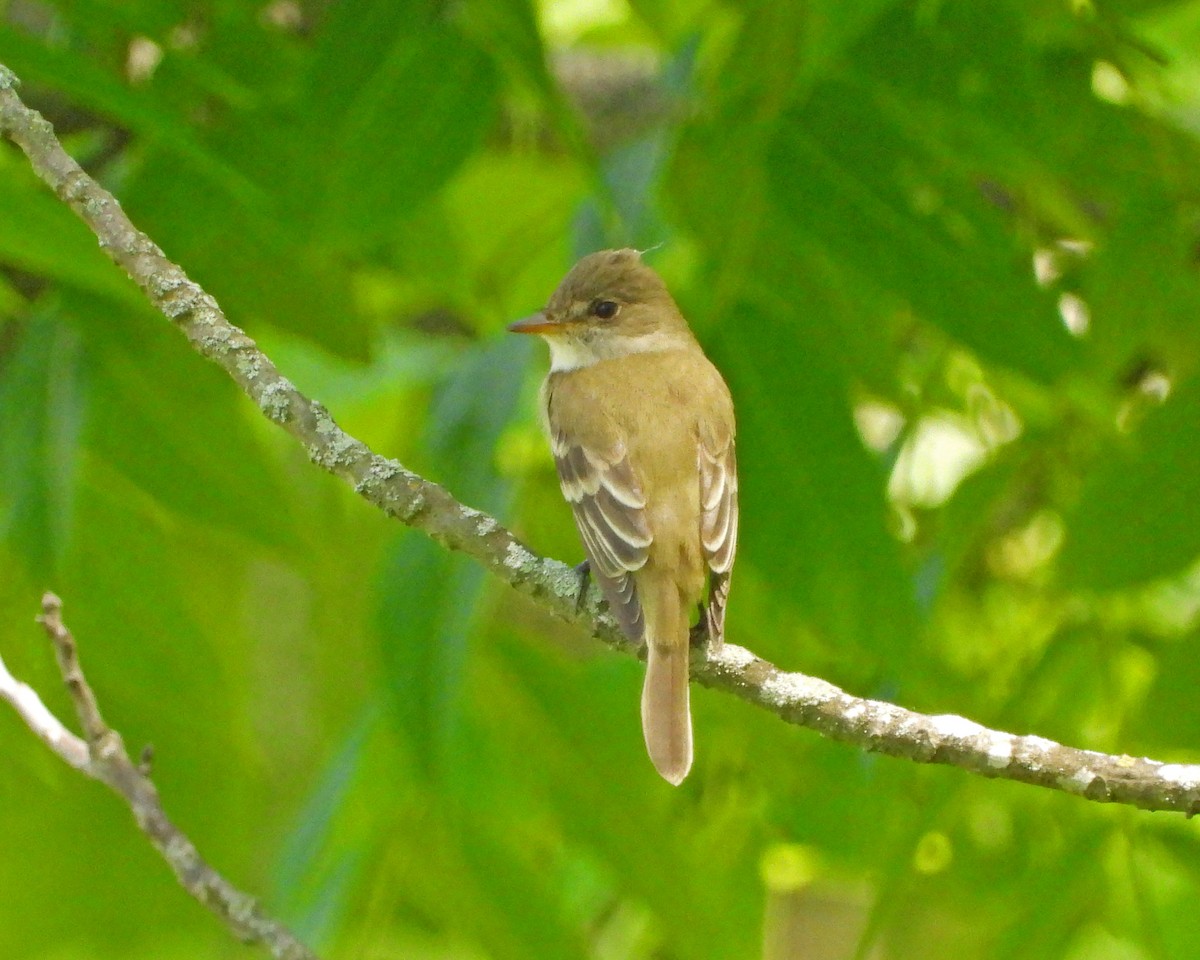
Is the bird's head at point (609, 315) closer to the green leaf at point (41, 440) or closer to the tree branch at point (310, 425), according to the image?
the green leaf at point (41, 440)

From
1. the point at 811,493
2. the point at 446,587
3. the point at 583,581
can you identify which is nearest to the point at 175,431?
the point at 446,587

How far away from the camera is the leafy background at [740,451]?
3.01m

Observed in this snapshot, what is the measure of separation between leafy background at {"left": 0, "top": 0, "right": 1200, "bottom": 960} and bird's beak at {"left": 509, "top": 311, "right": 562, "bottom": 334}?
3.4 inches

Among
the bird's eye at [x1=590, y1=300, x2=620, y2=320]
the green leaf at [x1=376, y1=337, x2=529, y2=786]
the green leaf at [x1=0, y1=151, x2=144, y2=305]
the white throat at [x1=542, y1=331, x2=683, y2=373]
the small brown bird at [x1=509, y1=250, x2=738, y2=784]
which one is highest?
the green leaf at [x1=0, y1=151, x2=144, y2=305]

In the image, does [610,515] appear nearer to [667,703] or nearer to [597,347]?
[667,703]

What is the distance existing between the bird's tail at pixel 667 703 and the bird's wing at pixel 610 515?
2.1 inches

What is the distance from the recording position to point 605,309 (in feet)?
14.9

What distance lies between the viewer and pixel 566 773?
3416 mm

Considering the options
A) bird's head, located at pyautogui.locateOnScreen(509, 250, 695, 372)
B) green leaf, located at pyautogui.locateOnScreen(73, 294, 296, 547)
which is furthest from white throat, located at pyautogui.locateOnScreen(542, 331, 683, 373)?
green leaf, located at pyautogui.locateOnScreen(73, 294, 296, 547)

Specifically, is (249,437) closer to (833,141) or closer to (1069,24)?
(833,141)

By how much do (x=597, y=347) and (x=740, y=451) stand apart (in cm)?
134

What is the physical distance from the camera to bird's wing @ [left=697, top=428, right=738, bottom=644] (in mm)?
3174

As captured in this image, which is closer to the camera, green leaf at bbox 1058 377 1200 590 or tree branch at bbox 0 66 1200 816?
tree branch at bbox 0 66 1200 816

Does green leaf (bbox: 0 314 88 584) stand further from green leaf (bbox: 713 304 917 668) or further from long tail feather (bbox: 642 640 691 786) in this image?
green leaf (bbox: 713 304 917 668)
